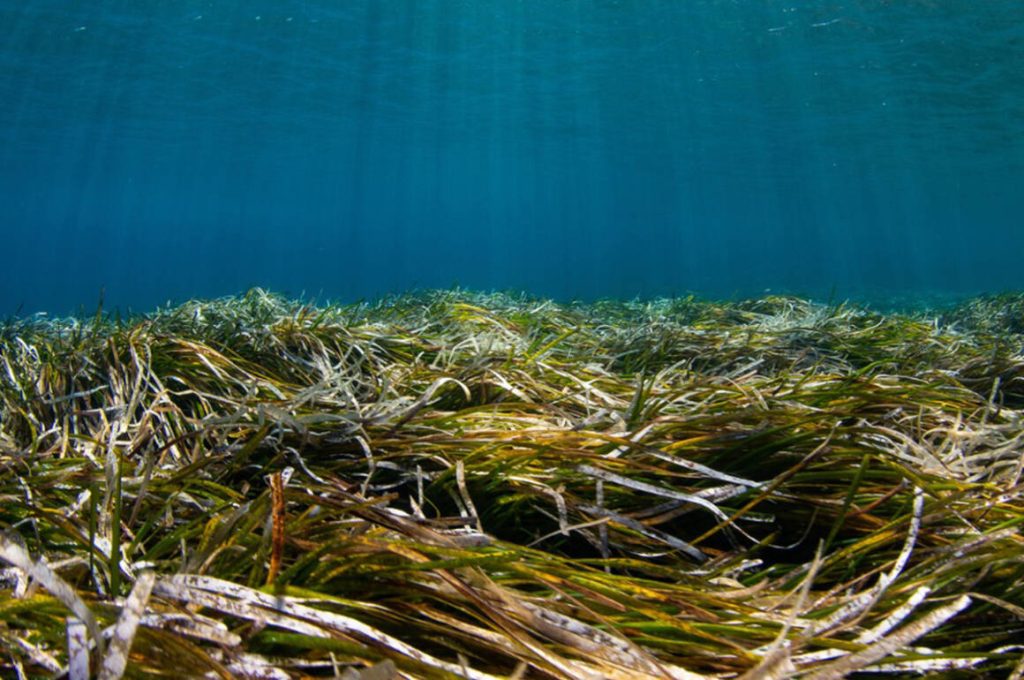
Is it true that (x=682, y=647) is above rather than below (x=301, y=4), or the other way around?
below

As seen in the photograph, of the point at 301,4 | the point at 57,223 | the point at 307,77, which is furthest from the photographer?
the point at 57,223

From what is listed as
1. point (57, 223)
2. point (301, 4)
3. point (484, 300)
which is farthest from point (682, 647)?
point (57, 223)

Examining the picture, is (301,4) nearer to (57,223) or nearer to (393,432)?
(393,432)

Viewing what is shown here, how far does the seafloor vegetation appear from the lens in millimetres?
784

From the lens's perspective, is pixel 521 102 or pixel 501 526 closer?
pixel 501 526

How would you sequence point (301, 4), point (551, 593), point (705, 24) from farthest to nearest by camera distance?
1. point (705, 24)
2. point (301, 4)
3. point (551, 593)

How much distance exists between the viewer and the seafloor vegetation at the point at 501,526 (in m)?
0.78

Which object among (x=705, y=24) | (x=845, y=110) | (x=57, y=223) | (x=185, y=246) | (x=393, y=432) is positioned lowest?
(x=185, y=246)

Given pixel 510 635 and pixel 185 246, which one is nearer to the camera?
pixel 510 635

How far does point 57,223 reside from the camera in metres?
94.1

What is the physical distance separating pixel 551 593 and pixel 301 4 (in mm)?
23930

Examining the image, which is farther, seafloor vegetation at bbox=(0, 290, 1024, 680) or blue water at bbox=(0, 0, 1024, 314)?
blue water at bbox=(0, 0, 1024, 314)

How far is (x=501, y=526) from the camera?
1.36m

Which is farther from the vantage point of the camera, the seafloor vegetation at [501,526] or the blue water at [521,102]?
the blue water at [521,102]
